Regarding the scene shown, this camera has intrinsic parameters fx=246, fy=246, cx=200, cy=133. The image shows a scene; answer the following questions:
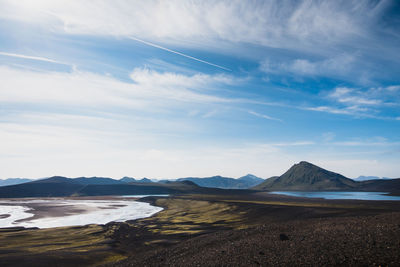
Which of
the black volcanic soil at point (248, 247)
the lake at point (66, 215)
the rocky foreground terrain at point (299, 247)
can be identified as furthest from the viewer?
the lake at point (66, 215)

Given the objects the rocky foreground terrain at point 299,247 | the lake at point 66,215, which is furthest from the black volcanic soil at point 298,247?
the lake at point 66,215

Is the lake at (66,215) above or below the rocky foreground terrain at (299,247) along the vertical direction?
below

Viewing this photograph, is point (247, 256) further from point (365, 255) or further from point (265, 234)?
point (365, 255)

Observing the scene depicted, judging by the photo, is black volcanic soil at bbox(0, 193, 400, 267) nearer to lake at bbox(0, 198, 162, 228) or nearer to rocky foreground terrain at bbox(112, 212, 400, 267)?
rocky foreground terrain at bbox(112, 212, 400, 267)

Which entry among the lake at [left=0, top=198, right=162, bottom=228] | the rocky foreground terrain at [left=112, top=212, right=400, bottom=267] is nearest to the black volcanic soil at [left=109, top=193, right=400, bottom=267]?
the rocky foreground terrain at [left=112, top=212, right=400, bottom=267]

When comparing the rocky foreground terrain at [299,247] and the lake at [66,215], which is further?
the lake at [66,215]

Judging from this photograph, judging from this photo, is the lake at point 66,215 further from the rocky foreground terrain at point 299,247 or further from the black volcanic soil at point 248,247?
the rocky foreground terrain at point 299,247

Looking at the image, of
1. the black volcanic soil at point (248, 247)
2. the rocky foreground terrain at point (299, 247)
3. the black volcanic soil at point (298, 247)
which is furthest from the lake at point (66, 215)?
the rocky foreground terrain at point (299, 247)

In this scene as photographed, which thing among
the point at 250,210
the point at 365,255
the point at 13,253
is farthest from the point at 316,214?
the point at 13,253

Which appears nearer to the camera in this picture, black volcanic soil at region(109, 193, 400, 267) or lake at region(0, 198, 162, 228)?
black volcanic soil at region(109, 193, 400, 267)

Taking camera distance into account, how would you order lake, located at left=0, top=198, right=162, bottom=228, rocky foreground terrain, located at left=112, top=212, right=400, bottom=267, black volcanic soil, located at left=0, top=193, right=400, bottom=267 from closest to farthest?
rocky foreground terrain, located at left=112, top=212, right=400, bottom=267, black volcanic soil, located at left=0, top=193, right=400, bottom=267, lake, located at left=0, top=198, right=162, bottom=228

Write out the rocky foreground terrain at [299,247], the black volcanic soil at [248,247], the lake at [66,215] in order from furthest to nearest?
the lake at [66,215] → the black volcanic soil at [248,247] → the rocky foreground terrain at [299,247]

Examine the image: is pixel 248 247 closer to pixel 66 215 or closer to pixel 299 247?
pixel 299 247

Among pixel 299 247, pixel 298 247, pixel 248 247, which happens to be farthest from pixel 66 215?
pixel 299 247
